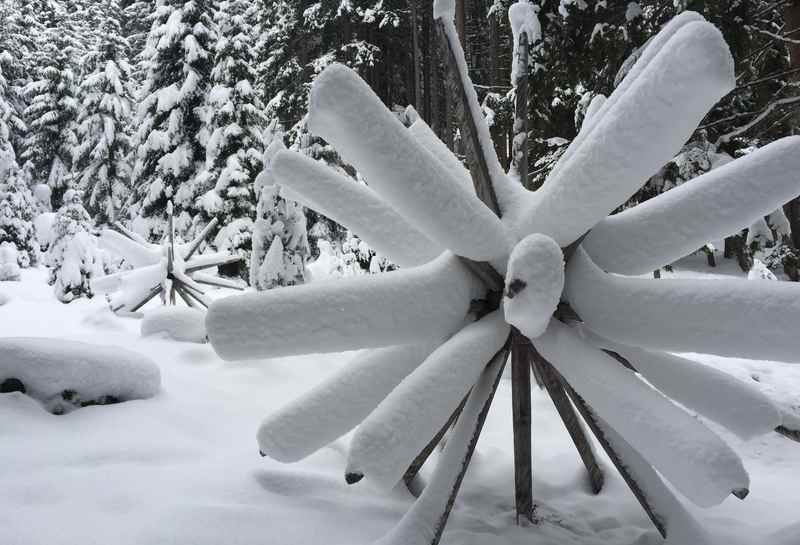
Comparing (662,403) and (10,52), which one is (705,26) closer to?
(662,403)

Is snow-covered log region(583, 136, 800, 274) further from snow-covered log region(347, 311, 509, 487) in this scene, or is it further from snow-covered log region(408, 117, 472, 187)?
snow-covered log region(408, 117, 472, 187)

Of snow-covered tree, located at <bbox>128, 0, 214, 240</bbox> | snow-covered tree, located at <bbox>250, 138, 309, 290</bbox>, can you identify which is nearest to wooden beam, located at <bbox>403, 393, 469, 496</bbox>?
snow-covered tree, located at <bbox>250, 138, 309, 290</bbox>

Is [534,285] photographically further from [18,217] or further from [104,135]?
[104,135]

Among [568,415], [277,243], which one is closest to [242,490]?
[568,415]

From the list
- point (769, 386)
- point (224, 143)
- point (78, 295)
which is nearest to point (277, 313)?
point (769, 386)

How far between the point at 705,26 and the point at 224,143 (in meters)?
17.6

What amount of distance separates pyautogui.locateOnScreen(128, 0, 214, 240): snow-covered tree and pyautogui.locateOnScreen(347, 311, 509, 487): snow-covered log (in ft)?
58.7

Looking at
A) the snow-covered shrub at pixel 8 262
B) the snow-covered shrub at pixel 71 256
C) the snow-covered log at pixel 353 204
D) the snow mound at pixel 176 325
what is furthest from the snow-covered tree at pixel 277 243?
the snow-covered shrub at pixel 8 262

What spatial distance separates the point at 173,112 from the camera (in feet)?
59.2

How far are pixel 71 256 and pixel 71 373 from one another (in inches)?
560

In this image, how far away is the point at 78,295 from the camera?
46.0 ft

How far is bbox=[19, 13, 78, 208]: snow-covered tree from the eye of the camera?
23.0 metres

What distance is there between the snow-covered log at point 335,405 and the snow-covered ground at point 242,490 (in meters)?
0.29

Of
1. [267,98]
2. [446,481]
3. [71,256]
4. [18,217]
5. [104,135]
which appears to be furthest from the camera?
[104,135]
